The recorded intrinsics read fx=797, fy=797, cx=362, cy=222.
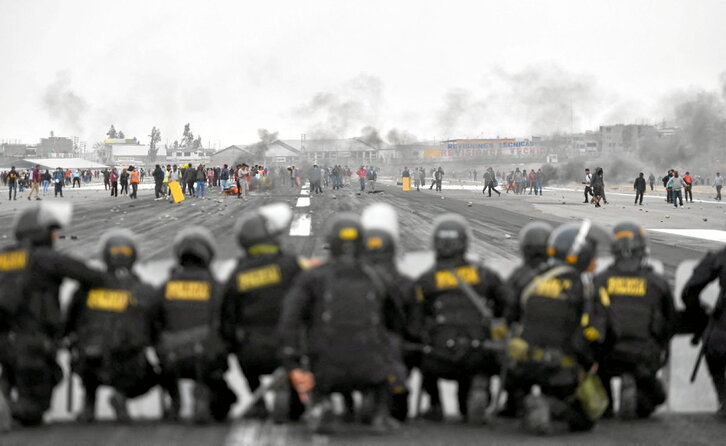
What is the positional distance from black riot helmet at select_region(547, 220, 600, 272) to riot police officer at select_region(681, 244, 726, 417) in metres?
0.97

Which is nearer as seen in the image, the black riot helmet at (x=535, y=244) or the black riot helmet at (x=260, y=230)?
the black riot helmet at (x=260, y=230)

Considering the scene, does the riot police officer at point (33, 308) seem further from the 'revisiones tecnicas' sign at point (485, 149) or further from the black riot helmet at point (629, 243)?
the 'revisiones tecnicas' sign at point (485, 149)

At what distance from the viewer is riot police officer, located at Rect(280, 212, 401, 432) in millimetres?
5199

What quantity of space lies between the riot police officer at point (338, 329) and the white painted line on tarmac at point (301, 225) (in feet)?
47.7

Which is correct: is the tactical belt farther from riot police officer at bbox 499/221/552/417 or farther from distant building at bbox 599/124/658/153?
distant building at bbox 599/124/658/153

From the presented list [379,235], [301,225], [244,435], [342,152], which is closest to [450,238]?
[379,235]

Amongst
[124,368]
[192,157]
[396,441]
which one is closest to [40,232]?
[124,368]

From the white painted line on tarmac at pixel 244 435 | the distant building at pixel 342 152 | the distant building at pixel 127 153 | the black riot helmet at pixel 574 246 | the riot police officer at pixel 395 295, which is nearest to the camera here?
the white painted line on tarmac at pixel 244 435

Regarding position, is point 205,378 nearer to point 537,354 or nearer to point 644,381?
point 537,354

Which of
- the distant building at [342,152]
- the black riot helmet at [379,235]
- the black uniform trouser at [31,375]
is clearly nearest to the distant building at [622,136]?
the distant building at [342,152]

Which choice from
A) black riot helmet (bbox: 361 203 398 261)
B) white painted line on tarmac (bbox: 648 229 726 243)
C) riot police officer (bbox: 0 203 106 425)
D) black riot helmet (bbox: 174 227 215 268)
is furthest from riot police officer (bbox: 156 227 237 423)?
white painted line on tarmac (bbox: 648 229 726 243)

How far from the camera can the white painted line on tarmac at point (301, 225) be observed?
2031cm

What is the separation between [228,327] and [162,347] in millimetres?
495

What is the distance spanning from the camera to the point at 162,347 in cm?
559
